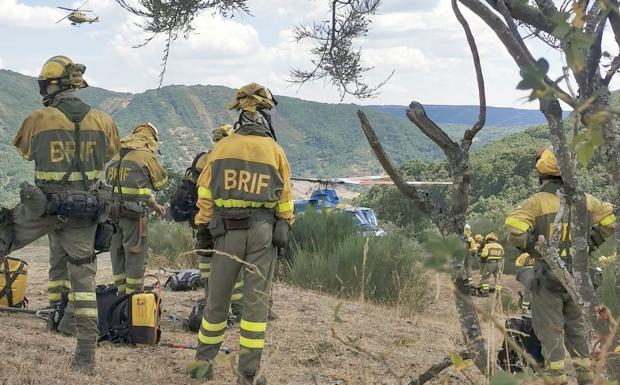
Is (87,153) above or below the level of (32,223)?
above

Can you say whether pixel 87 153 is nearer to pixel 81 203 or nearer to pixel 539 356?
pixel 81 203

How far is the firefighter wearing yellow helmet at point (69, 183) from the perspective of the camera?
4734 millimetres

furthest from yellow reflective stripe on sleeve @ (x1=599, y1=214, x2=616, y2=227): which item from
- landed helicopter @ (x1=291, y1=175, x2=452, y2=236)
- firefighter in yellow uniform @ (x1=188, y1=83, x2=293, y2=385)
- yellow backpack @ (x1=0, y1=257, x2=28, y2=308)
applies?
landed helicopter @ (x1=291, y1=175, x2=452, y2=236)

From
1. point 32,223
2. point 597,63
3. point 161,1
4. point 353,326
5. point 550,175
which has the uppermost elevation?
point 161,1

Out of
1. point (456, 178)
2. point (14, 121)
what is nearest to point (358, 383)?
point (456, 178)

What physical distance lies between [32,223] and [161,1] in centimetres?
169

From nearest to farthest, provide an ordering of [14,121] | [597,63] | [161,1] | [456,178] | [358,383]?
[597,63] < [456,178] < [161,1] < [358,383] < [14,121]

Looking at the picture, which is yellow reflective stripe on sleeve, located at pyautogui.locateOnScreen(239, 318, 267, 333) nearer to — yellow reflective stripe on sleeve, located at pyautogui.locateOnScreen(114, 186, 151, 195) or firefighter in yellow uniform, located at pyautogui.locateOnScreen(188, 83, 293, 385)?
firefighter in yellow uniform, located at pyautogui.locateOnScreen(188, 83, 293, 385)

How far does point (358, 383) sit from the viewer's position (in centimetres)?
510

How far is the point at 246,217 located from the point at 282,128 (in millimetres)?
185682

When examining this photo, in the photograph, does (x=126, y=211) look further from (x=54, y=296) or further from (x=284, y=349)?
(x=284, y=349)

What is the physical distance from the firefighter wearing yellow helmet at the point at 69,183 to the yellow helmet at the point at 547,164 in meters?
2.95

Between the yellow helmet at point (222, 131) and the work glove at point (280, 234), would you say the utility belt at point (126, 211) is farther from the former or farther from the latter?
the work glove at point (280, 234)

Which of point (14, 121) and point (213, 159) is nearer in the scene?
point (213, 159)
